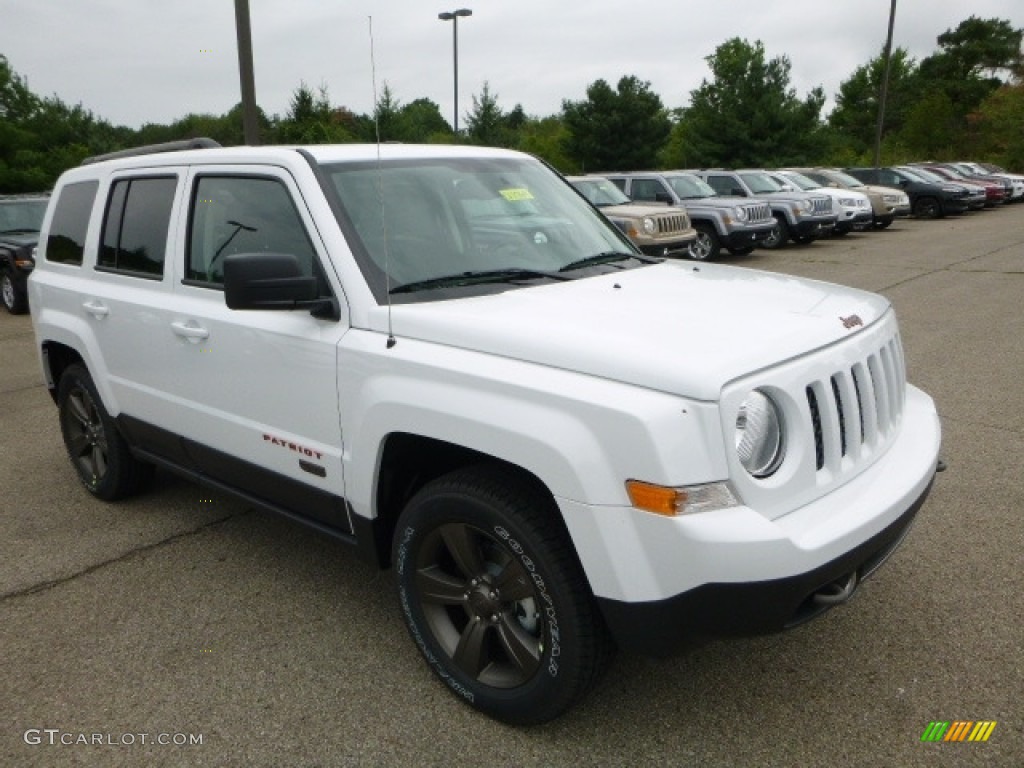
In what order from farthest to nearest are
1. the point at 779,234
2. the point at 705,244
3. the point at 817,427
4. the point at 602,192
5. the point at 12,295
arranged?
the point at 779,234 < the point at 705,244 < the point at 602,192 < the point at 12,295 < the point at 817,427

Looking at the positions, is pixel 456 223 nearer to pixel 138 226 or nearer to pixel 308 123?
pixel 138 226

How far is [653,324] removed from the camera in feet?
8.34

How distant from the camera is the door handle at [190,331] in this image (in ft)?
11.2

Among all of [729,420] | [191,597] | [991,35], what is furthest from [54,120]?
[991,35]

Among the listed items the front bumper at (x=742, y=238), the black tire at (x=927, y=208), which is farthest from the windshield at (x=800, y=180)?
the black tire at (x=927, y=208)

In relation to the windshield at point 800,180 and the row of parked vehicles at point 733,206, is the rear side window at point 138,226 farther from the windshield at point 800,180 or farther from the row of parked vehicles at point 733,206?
the windshield at point 800,180

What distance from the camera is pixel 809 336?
2.52 meters

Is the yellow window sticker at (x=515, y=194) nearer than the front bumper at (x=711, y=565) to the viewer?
No

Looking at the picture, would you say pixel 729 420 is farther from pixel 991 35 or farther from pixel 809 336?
pixel 991 35

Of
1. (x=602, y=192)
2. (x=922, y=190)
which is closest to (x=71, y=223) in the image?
Answer: (x=602, y=192)

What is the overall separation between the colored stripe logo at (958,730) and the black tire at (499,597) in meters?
1.06

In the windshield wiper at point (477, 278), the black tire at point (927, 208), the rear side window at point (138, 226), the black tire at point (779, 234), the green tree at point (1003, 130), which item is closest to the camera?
the windshield wiper at point (477, 278)
